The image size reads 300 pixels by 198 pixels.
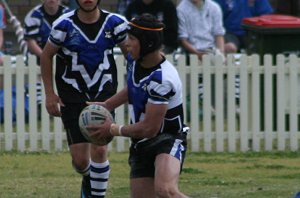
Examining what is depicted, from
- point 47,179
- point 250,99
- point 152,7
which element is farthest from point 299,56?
point 47,179

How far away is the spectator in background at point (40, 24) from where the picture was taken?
52.1 feet

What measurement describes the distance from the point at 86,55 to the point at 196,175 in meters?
3.14

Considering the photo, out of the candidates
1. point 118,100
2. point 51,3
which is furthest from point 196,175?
point 118,100

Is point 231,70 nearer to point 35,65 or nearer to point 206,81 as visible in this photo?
point 206,81

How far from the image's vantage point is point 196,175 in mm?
12953

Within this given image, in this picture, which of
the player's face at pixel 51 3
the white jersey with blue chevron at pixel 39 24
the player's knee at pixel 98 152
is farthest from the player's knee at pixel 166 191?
the white jersey with blue chevron at pixel 39 24

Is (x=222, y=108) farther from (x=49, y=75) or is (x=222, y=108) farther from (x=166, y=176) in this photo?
(x=166, y=176)

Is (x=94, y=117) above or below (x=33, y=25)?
above

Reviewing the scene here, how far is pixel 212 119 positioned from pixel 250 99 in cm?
92

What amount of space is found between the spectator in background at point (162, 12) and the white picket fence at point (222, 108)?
1.57 meters

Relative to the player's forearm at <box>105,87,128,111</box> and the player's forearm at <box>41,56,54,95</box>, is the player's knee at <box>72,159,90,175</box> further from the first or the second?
the player's forearm at <box>105,87,128,111</box>

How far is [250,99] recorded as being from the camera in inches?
582

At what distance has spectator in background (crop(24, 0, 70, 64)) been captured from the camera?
15.9 m

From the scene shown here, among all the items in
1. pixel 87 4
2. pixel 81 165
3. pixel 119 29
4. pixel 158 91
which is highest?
pixel 87 4
